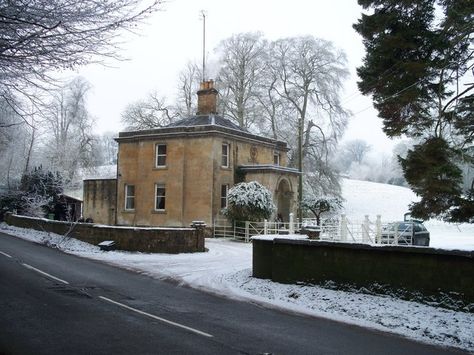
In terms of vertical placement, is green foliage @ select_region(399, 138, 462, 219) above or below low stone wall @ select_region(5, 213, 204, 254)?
above

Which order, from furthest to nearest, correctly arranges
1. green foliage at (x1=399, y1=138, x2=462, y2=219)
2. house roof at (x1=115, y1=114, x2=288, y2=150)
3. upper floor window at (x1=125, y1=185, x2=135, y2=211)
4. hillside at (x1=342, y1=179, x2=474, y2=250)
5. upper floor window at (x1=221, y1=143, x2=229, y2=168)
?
hillside at (x1=342, y1=179, x2=474, y2=250), upper floor window at (x1=125, y1=185, x2=135, y2=211), upper floor window at (x1=221, y1=143, x2=229, y2=168), house roof at (x1=115, y1=114, x2=288, y2=150), green foliage at (x1=399, y1=138, x2=462, y2=219)

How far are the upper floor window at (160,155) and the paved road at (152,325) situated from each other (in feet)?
70.5

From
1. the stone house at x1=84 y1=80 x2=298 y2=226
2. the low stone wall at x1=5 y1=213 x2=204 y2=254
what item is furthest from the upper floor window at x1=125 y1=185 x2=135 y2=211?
the low stone wall at x1=5 y1=213 x2=204 y2=254

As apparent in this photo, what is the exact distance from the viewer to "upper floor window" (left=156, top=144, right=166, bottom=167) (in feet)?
115

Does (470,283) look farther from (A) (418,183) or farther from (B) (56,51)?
(B) (56,51)

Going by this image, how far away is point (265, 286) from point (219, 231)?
60.0 ft

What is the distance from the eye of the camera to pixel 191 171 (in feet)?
111

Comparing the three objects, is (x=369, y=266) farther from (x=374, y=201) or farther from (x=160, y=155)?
(x=374, y=201)

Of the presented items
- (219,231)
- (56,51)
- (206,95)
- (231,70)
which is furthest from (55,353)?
(231,70)

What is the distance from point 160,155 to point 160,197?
2.96 metres

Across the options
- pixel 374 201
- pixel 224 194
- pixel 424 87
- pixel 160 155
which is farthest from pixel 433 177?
pixel 374 201

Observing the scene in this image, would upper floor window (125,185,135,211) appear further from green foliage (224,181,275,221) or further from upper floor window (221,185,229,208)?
green foliage (224,181,275,221)

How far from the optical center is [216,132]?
33062mm

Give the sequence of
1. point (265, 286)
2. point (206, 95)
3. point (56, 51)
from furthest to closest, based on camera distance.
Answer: point (206, 95), point (265, 286), point (56, 51)
